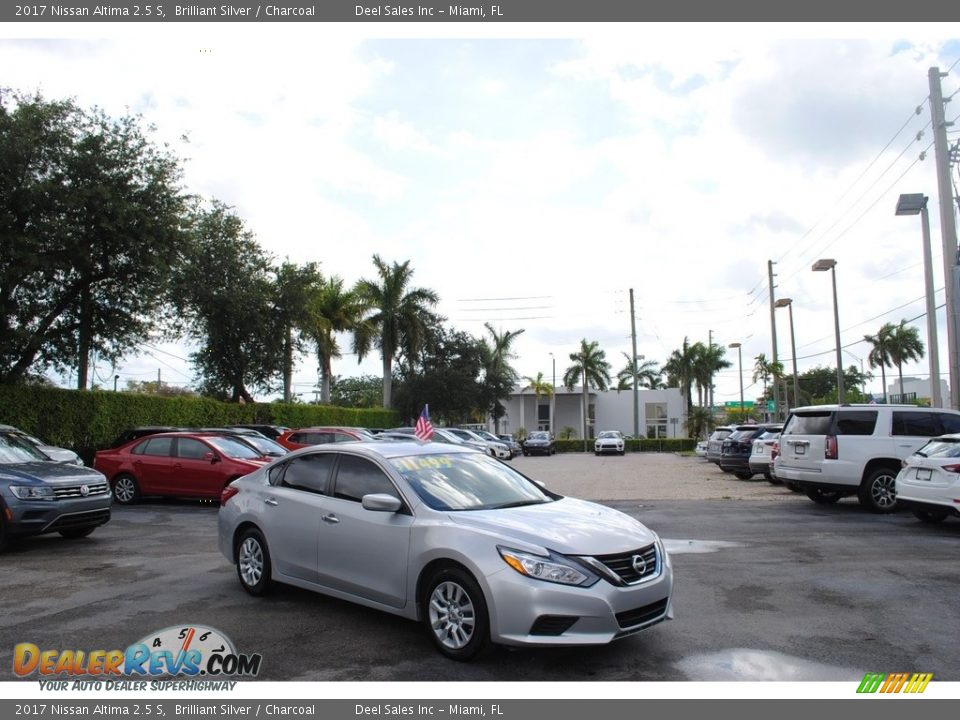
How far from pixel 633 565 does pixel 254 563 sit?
3831 mm

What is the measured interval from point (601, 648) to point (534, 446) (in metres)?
42.5

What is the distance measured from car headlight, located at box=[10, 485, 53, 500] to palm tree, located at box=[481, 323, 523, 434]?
147 ft

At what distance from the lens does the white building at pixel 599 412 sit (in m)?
73.9

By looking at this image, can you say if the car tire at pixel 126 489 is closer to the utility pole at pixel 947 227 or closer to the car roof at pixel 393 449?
the car roof at pixel 393 449

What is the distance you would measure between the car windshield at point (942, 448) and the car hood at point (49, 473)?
1226cm

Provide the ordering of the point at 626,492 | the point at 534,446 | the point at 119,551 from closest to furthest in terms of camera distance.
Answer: the point at 119,551, the point at 626,492, the point at 534,446

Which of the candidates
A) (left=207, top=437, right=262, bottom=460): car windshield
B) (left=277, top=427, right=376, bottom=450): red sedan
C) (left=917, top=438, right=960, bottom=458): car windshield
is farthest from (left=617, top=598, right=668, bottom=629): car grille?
(left=277, top=427, right=376, bottom=450): red sedan

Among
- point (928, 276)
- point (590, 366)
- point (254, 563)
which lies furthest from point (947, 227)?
point (590, 366)

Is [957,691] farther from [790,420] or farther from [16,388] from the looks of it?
[16,388]

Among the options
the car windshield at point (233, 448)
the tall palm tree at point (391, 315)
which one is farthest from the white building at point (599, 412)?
the car windshield at point (233, 448)

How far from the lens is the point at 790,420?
14766 millimetres

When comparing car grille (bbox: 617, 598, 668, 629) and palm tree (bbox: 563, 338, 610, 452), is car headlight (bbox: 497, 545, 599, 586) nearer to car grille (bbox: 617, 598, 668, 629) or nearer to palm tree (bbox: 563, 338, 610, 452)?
car grille (bbox: 617, 598, 668, 629)

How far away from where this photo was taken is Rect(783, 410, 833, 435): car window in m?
13.9
